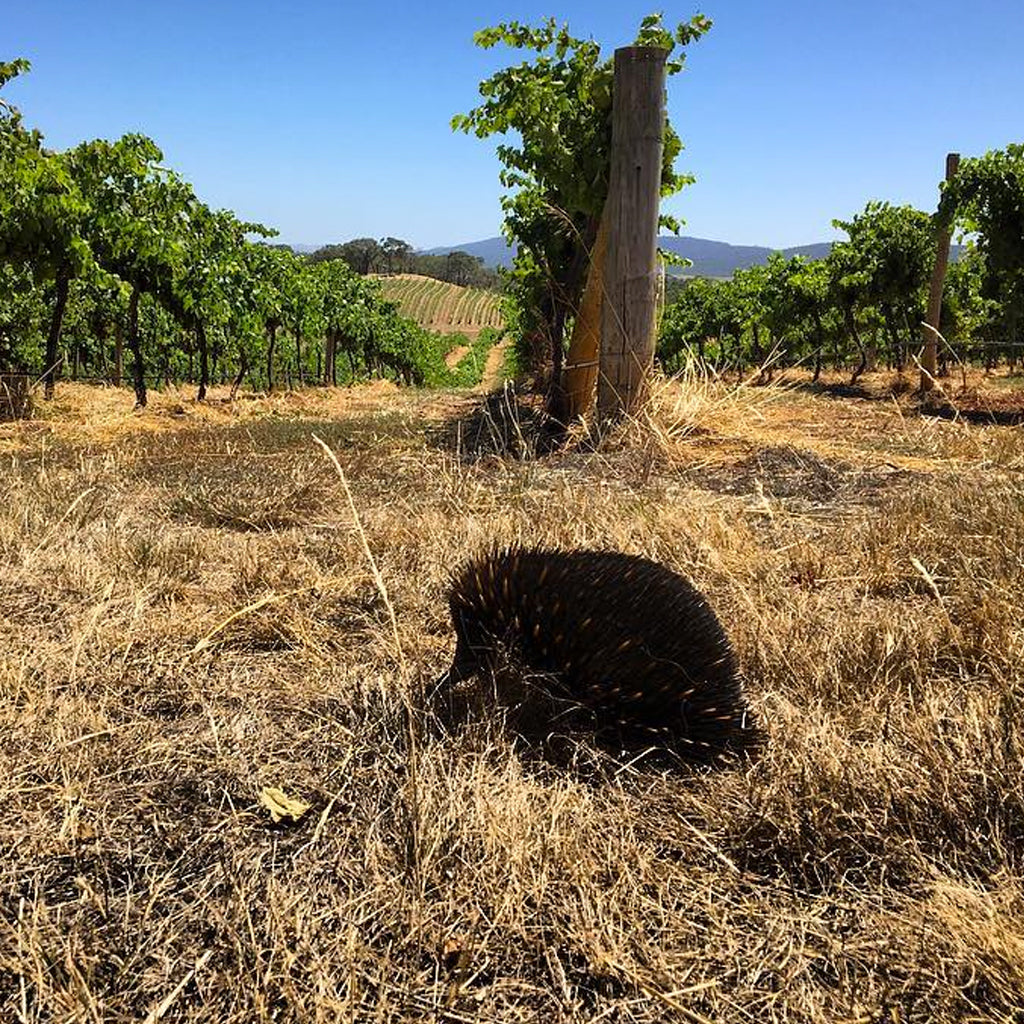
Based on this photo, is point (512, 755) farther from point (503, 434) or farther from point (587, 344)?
point (587, 344)

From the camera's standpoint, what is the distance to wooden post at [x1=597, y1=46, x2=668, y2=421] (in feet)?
22.5

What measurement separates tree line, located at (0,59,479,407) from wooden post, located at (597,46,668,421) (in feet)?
15.4

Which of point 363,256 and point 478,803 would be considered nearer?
point 478,803

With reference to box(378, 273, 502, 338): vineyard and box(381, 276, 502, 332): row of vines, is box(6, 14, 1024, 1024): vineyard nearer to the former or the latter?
box(378, 273, 502, 338): vineyard

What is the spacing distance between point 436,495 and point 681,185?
Answer: 6051mm

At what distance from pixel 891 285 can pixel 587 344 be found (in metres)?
17.2

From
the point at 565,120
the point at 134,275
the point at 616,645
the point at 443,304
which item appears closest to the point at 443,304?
the point at 443,304

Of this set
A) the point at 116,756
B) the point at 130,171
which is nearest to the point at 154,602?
the point at 116,756

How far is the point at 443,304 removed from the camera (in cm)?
12056

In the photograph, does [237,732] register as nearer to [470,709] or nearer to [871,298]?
[470,709]

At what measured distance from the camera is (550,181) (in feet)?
28.0

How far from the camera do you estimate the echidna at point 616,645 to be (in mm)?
2352

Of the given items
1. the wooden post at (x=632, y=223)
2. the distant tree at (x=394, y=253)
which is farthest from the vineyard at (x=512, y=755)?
the distant tree at (x=394, y=253)

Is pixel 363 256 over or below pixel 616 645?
over
